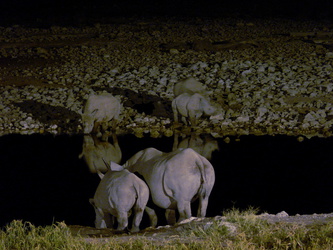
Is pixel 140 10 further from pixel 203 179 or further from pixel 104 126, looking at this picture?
pixel 203 179

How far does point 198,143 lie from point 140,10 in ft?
46.0

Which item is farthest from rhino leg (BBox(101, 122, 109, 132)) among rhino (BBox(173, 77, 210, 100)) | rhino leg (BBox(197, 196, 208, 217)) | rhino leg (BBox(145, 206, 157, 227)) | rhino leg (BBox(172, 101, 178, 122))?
rhino leg (BBox(197, 196, 208, 217))

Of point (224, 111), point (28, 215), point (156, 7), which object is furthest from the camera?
point (156, 7)

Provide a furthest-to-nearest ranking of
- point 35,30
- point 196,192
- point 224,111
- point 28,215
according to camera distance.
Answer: point 35,30
point 224,111
point 28,215
point 196,192

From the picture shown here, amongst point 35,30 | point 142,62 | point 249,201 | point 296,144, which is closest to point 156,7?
point 35,30

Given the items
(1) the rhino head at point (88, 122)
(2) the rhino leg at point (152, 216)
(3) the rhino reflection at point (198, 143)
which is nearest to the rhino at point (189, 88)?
(3) the rhino reflection at point (198, 143)

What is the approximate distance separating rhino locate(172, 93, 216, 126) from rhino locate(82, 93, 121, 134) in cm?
104

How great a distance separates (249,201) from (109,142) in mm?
3375

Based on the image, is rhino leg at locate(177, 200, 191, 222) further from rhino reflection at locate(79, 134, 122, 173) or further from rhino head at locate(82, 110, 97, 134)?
rhino head at locate(82, 110, 97, 134)

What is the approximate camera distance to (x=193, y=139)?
A: 1118cm

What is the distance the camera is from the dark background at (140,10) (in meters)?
22.1

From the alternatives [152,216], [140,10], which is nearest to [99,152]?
[152,216]

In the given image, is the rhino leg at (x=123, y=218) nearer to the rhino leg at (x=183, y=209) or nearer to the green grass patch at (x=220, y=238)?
the rhino leg at (x=183, y=209)

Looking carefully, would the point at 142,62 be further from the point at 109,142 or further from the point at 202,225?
the point at 202,225
